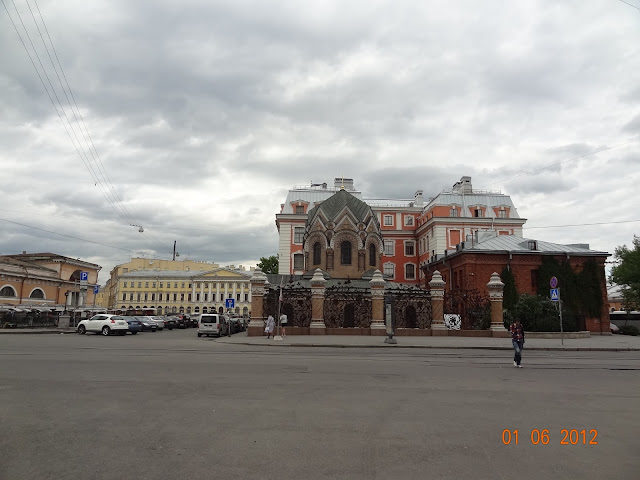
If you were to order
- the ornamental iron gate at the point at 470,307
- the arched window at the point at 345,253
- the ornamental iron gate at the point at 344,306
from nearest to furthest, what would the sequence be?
1. the ornamental iron gate at the point at 344,306
2. the ornamental iron gate at the point at 470,307
3. the arched window at the point at 345,253

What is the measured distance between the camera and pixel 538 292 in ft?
128

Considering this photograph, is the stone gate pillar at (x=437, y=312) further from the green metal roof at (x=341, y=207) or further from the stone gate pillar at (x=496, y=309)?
the green metal roof at (x=341, y=207)

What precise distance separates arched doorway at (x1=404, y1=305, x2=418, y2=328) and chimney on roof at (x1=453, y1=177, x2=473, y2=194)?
103 feet

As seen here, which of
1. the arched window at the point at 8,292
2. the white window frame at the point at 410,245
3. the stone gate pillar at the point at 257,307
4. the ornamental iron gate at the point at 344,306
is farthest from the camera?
the white window frame at the point at 410,245

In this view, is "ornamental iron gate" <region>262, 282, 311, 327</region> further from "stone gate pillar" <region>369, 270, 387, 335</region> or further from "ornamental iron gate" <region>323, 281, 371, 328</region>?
"stone gate pillar" <region>369, 270, 387, 335</region>

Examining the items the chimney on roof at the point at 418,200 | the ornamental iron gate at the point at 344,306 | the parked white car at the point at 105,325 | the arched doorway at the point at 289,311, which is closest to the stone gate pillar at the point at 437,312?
the ornamental iron gate at the point at 344,306

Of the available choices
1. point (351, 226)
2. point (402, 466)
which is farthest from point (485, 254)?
point (402, 466)

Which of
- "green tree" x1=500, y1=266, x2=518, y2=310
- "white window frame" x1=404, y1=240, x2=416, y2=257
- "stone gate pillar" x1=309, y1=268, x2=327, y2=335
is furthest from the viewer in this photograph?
"white window frame" x1=404, y1=240, x2=416, y2=257

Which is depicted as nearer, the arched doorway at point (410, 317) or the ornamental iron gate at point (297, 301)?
the ornamental iron gate at point (297, 301)

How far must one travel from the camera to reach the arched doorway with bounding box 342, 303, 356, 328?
32.9 m

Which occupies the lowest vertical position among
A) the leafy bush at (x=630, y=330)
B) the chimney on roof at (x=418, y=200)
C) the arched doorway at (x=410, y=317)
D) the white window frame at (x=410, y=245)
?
the leafy bush at (x=630, y=330)
